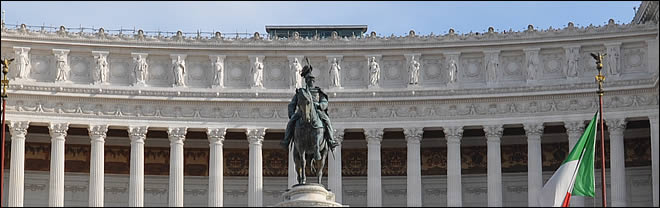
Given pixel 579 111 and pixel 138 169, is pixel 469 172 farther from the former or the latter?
pixel 138 169

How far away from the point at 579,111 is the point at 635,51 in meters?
4.07

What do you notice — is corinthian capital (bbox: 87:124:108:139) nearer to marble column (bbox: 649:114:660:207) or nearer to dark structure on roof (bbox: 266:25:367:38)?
dark structure on roof (bbox: 266:25:367:38)

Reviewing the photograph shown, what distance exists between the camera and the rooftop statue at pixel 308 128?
50.5 m

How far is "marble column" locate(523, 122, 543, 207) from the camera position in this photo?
75250mm

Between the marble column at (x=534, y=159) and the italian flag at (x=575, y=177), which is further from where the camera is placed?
the marble column at (x=534, y=159)

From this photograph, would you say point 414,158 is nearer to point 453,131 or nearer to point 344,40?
point 453,131

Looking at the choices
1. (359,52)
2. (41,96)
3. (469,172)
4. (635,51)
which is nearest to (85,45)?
(41,96)

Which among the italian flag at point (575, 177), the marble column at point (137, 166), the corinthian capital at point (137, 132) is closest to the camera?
the italian flag at point (575, 177)

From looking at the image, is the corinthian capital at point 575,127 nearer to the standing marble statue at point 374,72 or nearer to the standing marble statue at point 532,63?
the standing marble statue at point 532,63

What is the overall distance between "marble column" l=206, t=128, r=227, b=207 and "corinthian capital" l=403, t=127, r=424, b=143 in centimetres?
884

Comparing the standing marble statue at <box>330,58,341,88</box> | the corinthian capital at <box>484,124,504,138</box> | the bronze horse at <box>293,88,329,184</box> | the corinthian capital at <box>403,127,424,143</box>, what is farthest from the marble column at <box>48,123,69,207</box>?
the bronze horse at <box>293,88,329,184</box>

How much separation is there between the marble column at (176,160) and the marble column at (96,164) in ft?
10.7

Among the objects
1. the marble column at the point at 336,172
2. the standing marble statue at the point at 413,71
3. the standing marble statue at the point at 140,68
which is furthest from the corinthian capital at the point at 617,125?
the standing marble statue at the point at 140,68

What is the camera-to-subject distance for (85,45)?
76.5m
